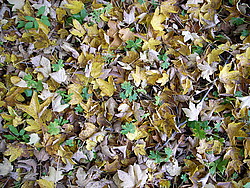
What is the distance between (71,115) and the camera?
146 centimetres

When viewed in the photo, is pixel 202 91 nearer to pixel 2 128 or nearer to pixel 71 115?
pixel 71 115

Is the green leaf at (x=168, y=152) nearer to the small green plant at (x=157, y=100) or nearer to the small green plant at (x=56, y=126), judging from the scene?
the small green plant at (x=157, y=100)

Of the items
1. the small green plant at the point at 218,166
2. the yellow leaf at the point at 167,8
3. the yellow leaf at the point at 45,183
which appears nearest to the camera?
the yellow leaf at the point at 45,183

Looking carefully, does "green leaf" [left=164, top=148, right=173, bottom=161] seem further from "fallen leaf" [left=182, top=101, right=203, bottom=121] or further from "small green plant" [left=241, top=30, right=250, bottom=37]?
"small green plant" [left=241, top=30, right=250, bottom=37]

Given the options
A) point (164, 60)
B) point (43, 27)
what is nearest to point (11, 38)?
point (43, 27)

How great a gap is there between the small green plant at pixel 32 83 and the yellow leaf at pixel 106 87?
1.18ft

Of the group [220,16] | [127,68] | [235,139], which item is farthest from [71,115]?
[220,16]

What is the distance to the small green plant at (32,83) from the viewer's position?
144 cm

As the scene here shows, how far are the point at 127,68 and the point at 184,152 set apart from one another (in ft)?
2.14

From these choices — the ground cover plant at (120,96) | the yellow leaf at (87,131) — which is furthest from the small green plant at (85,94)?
the yellow leaf at (87,131)

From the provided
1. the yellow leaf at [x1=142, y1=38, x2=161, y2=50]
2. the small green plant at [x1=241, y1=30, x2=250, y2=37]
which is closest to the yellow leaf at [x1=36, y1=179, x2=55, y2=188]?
the yellow leaf at [x1=142, y1=38, x2=161, y2=50]

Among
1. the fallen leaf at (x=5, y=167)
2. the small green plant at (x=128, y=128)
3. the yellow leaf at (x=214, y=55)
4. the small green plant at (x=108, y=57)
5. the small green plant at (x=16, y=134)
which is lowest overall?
the fallen leaf at (x=5, y=167)

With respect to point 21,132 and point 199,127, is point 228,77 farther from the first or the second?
point 21,132

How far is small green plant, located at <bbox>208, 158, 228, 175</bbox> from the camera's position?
146cm
